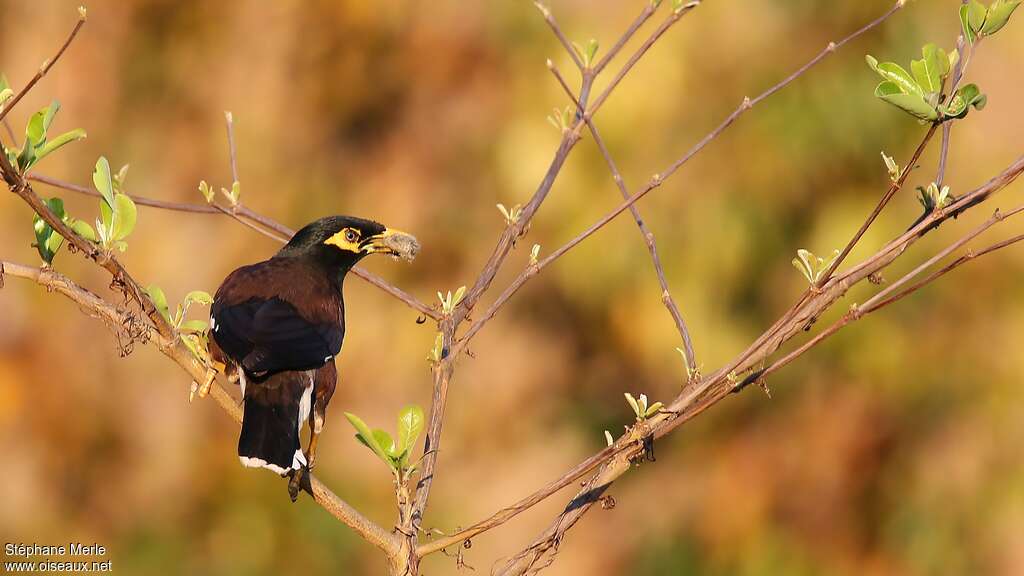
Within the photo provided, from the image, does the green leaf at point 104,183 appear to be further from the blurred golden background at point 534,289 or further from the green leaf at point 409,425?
the blurred golden background at point 534,289

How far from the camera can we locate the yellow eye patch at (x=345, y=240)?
13.7 ft

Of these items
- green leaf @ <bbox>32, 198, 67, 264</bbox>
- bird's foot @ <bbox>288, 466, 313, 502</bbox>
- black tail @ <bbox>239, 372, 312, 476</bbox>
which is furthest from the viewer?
black tail @ <bbox>239, 372, 312, 476</bbox>

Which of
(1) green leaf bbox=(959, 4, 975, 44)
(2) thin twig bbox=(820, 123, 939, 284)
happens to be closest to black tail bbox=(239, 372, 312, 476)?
(2) thin twig bbox=(820, 123, 939, 284)

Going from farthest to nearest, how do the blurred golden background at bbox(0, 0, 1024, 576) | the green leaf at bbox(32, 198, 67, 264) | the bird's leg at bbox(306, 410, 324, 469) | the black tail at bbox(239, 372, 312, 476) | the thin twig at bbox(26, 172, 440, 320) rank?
the blurred golden background at bbox(0, 0, 1024, 576) < the bird's leg at bbox(306, 410, 324, 469) < the black tail at bbox(239, 372, 312, 476) < the thin twig at bbox(26, 172, 440, 320) < the green leaf at bbox(32, 198, 67, 264)

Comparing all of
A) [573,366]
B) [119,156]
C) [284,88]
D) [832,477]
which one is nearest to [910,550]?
[832,477]

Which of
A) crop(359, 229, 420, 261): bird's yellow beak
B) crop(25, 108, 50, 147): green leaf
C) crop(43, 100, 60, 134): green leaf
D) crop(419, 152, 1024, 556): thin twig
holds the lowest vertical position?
crop(419, 152, 1024, 556): thin twig

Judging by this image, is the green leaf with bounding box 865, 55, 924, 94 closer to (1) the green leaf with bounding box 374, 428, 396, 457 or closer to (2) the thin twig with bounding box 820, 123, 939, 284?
(2) the thin twig with bounding box 820, 123, 939, 284

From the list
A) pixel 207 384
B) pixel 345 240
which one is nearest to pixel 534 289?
pixel 345 240

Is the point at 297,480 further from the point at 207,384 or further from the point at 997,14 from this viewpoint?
the point at 997,14

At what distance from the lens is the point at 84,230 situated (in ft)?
8.66

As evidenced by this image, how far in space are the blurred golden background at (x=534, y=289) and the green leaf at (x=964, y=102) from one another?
4.85m

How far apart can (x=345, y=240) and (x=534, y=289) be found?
17.1 feet

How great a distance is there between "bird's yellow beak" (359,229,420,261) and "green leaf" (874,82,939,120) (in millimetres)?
1774

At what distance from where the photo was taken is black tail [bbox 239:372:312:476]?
3174 mm
